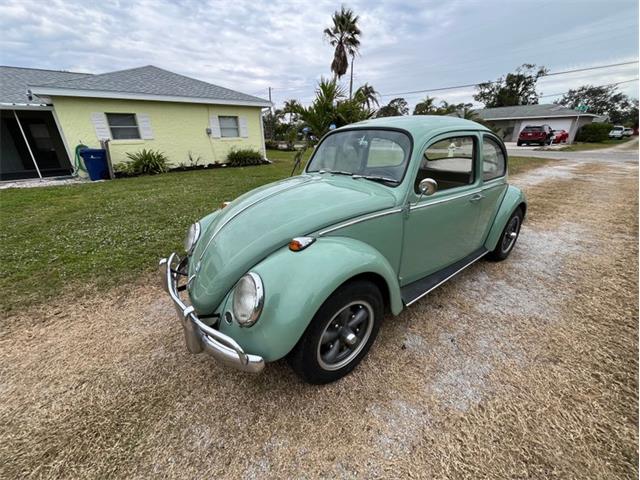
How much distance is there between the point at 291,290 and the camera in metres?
1.67

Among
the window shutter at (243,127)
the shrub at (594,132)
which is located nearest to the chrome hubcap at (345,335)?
the window shutter at (243,127)

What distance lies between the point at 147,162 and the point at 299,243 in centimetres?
1170

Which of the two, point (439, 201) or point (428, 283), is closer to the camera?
point (439, 201)

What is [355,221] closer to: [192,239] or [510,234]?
[192,239]

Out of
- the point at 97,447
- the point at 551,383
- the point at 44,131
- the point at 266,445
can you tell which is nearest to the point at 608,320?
the point at 551,383

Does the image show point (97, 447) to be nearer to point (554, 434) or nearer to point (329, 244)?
point (329, 244)

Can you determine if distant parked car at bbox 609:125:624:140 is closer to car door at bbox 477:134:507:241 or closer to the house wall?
the house wall

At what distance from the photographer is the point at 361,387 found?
80.7 inches

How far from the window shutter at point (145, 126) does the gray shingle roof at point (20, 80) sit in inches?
116

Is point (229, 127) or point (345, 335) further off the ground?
point (229, 127)

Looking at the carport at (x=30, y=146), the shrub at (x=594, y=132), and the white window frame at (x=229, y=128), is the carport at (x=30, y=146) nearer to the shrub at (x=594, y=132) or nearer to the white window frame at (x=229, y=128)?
the white window frame at (x=229, y=128)

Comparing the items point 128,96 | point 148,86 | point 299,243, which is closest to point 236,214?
point 299,243

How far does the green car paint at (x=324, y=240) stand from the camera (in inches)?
65.9

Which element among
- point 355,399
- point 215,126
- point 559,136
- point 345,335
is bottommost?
point 355,399
